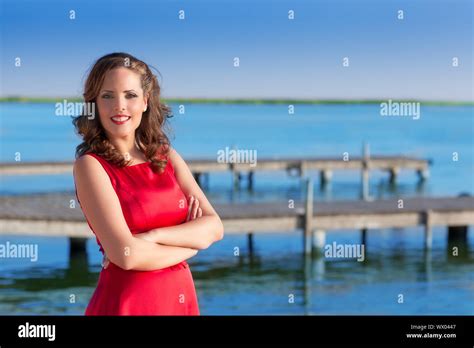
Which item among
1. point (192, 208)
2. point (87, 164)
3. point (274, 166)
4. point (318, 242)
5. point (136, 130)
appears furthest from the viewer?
point (274, 166)

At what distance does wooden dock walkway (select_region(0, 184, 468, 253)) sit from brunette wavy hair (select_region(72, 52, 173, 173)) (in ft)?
40.2

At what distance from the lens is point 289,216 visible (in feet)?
53.0

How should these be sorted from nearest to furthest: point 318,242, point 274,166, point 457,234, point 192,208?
1. point 192,208
2. point 318,242
3. point 457,234
4. point 274,166

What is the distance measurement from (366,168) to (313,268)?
445 inches

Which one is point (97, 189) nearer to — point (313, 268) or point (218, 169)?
point (313, 268)

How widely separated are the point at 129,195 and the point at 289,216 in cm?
1330

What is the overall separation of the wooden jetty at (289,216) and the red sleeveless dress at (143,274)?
37.8 feet

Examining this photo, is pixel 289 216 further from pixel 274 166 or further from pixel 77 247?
pixel 274 166

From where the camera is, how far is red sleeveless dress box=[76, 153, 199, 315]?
2.94m

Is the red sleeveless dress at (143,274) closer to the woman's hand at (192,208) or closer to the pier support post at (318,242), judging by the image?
the woman's hand at (192,208)

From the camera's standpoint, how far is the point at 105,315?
3.02 metres

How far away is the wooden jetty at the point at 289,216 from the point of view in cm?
1513

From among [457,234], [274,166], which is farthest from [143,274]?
[274,166]

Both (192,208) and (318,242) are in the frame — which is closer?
(192,208)
